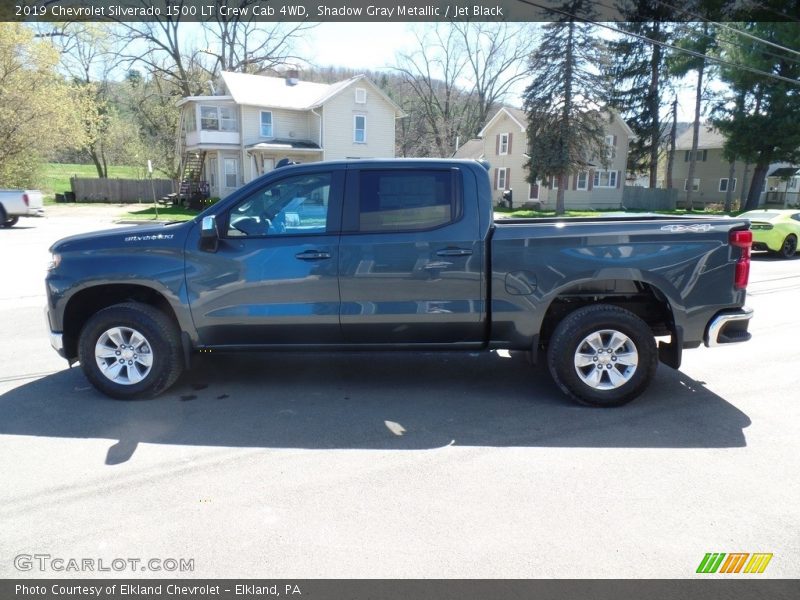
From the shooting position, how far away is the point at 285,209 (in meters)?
4.97

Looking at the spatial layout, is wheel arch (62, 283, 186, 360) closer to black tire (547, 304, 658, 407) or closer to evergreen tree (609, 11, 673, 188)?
black tire (547, 304, 658, 407)

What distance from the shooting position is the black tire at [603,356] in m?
4.81

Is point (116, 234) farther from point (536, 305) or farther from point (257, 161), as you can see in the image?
point (257, 161)

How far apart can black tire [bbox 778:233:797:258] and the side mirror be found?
16.3 meters

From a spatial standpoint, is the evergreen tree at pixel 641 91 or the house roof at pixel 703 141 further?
the house roof at pixel 703 141

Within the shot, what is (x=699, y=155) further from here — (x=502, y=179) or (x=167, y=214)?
(x=167, y=214)

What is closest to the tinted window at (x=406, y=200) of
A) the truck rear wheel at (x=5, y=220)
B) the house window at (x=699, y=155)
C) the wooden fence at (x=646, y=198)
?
the truck rear wheel at (x=5, y=220)

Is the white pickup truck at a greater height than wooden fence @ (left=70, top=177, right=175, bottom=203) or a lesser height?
lesser

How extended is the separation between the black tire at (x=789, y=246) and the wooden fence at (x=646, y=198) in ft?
97.4

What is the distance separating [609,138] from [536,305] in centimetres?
4226

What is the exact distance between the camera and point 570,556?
293cm

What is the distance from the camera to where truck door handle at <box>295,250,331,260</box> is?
4.81 meters

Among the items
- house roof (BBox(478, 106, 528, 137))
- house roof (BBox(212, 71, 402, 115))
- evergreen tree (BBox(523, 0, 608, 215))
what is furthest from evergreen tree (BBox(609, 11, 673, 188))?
house roof (BBox(212, 71, 402, 115))

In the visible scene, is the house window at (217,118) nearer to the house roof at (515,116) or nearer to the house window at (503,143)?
the house roof at (515,116)
